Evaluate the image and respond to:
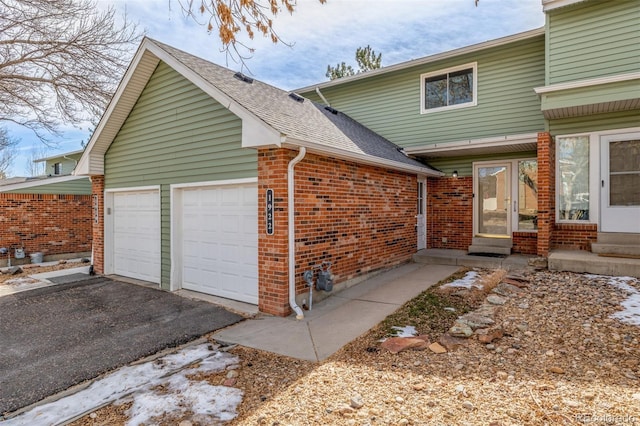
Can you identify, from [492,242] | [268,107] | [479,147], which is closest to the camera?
[268,107]

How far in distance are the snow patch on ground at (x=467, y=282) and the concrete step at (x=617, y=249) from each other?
263 centimetres

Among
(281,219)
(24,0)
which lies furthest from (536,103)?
(24,0)

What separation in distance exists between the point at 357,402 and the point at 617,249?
24.2 ft

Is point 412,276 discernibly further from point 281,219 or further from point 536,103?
point 536,103

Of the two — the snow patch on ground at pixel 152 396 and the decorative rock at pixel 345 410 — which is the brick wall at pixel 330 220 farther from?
the decorative rock at pixel 345 410

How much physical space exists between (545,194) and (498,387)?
5.92m

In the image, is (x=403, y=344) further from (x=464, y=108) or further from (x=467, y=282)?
(x=464, y=108)

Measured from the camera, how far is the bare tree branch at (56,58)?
33.2 ft

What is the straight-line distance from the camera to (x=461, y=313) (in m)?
5.54

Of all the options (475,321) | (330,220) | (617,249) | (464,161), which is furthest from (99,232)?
(617,249)

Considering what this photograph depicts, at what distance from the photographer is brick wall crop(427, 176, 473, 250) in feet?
33.6

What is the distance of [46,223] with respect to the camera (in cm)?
1279

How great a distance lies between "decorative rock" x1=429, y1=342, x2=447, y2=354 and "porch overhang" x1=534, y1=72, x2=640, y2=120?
6.14m

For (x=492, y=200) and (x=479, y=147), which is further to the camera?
(x=492, y=200)
